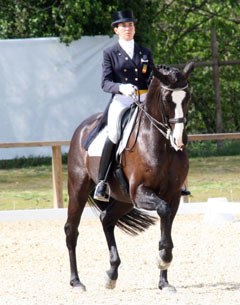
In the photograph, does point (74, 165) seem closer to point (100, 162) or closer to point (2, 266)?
point (100, 162)

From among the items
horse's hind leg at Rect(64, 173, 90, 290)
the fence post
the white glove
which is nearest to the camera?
the white glove

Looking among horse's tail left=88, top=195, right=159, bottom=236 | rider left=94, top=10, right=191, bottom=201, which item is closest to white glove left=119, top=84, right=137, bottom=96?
rider left=94, top=10, right=191, bottom=201

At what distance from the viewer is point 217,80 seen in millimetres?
21203

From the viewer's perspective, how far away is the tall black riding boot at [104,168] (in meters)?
9.03

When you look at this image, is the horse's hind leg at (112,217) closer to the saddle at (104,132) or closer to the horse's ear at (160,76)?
the saddle at (104,132)

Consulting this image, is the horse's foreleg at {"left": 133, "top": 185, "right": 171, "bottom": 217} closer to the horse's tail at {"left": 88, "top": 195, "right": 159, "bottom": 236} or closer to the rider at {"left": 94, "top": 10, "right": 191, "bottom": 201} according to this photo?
the rider at {"left": 94, "top": 10, "right": 191, "bottom": 201}

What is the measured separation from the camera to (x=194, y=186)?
1530cm

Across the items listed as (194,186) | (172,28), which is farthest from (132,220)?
(172,28)

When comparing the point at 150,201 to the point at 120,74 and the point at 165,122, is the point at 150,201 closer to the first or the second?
the point at 165,122

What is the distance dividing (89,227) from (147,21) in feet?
24.3

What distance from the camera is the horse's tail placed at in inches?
381

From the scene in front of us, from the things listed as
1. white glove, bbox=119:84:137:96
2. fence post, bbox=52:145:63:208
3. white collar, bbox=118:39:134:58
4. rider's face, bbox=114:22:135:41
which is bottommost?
fence post, bbox=52:145:63:208

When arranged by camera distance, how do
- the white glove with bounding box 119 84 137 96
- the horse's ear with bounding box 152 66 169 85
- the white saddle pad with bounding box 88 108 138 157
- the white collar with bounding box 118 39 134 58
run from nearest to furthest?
the horse's ear with bounding box 152 66 169 85, the white glove with bounding box 119 84 137 96, the white saddle pad with bounding box 88 108 138 157, the white collar with bounding box 118 39 134 58

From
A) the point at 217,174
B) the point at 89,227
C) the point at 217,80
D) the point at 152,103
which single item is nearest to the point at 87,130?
the point at 152,103
